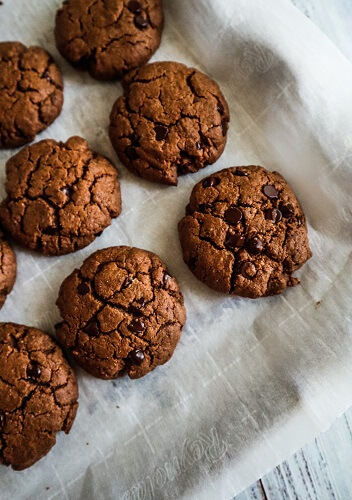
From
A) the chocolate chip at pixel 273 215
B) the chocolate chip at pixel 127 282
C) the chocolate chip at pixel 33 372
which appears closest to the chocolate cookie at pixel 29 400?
Result: the chocolate chip at pixel 33 372

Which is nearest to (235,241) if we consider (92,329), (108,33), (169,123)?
(169,123)

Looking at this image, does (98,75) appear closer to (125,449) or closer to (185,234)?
(185,234)

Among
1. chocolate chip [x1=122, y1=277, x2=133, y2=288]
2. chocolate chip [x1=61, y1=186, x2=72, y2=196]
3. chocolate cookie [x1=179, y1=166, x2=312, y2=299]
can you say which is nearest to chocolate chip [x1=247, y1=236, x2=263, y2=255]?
chocolate cookie [x1=179, y1=166, x2=312, y2=299]

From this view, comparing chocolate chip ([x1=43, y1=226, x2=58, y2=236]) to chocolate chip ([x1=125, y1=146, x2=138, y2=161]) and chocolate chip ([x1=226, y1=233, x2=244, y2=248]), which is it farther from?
chocolate chip ([x1=226, y1=233, x2=244, y2=248])

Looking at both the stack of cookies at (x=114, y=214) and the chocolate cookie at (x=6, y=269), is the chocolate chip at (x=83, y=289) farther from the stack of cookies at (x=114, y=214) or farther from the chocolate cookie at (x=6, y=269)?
the chocolate cookie at (x=6, y=269)

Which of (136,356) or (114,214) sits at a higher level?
(114,214)

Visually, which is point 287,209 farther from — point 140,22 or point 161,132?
point 140,22

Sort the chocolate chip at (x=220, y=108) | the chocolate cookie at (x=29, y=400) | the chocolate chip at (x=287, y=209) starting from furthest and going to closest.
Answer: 1. the chocolate chip at (x=220, y=108)
2. the chocolate chip at (x=287, y=209)
3. the chocolate cookie at (x=29, y=400)
